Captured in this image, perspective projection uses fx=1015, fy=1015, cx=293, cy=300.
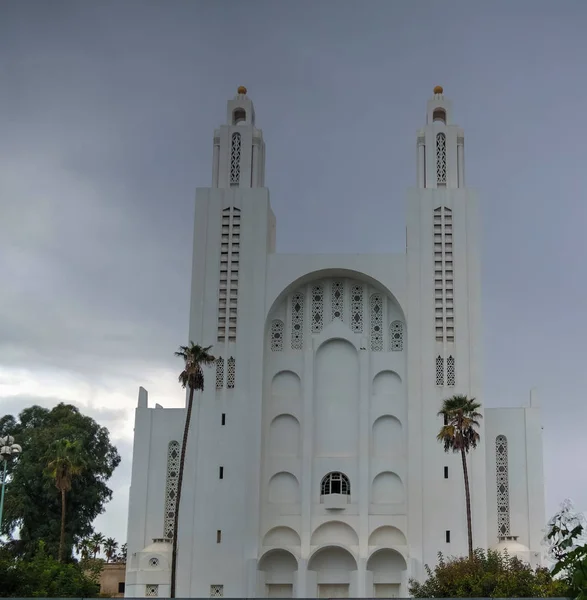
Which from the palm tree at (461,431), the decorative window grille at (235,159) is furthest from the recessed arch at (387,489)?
the decorative window grille at (235,159)

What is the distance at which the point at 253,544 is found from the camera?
142ft

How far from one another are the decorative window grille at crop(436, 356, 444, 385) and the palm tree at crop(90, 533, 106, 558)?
27.3 m

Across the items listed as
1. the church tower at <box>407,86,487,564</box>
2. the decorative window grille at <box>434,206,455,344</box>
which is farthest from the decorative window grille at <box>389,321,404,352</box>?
the decorative window grille at <box>434,206,455,344</box>

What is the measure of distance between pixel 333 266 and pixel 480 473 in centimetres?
1131

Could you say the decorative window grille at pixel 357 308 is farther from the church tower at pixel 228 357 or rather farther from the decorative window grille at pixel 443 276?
the church tower at pixel 228 357

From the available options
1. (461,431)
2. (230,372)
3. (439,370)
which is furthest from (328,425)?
(461,431)

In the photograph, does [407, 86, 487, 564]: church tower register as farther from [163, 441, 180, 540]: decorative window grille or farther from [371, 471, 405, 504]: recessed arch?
[163, 441, 180, 540]: decorative window grille

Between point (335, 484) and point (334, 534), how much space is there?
7.13ft

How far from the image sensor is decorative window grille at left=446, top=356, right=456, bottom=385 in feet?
147

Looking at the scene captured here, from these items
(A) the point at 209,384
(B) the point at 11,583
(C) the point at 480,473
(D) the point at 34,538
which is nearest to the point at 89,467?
(D) the point at 34,538

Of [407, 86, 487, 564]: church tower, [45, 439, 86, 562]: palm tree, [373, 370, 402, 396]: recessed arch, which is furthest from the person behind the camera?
[45, 439, 86, 562]: palm tree

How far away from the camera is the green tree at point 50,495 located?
54.5m

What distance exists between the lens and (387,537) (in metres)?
44.3

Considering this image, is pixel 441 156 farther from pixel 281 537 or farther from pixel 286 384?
pixel 281 537
